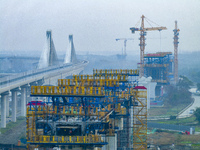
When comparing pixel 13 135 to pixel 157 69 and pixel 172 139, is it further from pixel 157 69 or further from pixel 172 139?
pixel 157 69

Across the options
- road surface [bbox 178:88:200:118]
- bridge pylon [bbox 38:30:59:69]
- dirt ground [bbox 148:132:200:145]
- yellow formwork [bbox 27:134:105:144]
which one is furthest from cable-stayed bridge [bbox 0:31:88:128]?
yellow formwork [bbox 27:134:105:144]

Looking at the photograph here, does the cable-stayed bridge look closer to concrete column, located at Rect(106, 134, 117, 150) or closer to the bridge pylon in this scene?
the bridge pylon

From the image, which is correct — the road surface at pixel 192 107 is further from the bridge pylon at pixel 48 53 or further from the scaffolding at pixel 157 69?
the bridge pylon at pixel 48 53

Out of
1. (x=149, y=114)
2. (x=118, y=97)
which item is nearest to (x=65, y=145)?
(x=118, y=97)

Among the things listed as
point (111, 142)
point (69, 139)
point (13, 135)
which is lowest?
point (13, 135)

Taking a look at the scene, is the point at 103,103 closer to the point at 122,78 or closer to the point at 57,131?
the point at 57,131

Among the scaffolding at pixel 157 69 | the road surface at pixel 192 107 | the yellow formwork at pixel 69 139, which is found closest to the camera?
the yellow formwork at pixel 69 139

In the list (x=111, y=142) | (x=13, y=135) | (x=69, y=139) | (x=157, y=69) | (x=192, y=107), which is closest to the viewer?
(x=69, y=139)

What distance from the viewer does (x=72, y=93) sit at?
49844 millimetres

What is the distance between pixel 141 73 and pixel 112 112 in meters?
110

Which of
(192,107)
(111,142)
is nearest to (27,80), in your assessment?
(192,107)

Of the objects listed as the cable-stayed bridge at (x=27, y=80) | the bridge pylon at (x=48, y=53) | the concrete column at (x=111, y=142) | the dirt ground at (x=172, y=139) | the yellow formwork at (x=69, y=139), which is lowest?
the dirt ground at (x=172, y=139)

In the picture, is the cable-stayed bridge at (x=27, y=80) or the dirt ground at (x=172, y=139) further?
the cable-stayed bridge at (x=27, y=80)

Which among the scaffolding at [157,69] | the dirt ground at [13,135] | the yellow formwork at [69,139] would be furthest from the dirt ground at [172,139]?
the scaffolding at [157,69]
